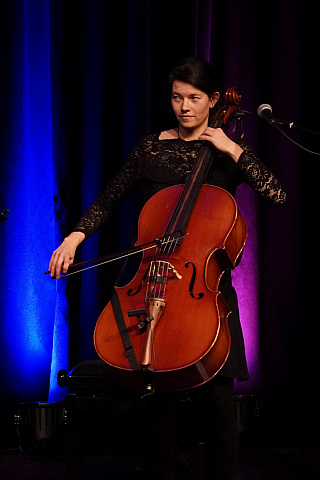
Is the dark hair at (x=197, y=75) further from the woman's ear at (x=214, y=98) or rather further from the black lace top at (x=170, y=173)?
the black lace top at (x=170, y=173)

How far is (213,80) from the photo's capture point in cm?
189

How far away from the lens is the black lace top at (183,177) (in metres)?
1.66

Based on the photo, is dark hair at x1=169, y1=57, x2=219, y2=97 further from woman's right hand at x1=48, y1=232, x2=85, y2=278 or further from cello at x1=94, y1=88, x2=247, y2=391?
woman's right hand at x1=48, y1=232, x2=85, y2=278

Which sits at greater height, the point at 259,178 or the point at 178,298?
the point at 259,178

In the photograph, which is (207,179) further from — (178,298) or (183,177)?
(178,298)

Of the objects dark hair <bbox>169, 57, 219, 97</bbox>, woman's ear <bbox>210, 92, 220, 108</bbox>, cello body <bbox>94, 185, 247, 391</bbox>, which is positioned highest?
dark hair <bbox>169, 57, 219, 97</bbox>

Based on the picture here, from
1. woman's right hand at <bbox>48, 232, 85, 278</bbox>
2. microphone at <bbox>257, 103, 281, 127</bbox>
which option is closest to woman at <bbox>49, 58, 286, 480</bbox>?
woman's right hand at <bbox>48, 232, 85, 278</bbox>

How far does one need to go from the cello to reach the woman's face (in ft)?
0.43

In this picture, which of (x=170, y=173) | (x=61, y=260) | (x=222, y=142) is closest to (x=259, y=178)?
(x=222, y=142)

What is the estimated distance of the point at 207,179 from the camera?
180cm

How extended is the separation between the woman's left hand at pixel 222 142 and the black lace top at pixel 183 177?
0.02 m

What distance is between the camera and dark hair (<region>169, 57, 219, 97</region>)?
1843 millimetres

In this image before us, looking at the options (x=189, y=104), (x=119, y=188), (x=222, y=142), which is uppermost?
(x=189, y=104)

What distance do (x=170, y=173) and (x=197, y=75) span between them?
308mm
